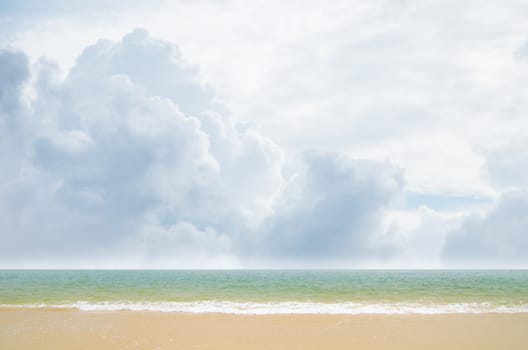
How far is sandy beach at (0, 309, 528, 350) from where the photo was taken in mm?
14406

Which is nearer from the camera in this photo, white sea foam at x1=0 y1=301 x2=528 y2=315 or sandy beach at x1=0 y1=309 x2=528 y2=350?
sandy beach at x1=0 y1=309 x2=528 y2=350

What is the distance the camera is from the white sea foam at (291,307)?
22797 mm

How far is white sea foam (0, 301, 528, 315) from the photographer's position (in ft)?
74.8

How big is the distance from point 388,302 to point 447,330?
10.5 metres

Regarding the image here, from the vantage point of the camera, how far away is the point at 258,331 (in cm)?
1655

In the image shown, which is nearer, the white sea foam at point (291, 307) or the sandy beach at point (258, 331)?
the sandy beach at point (258, 331)

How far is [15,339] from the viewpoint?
1545 centimetres

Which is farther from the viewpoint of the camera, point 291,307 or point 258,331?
point 291,307

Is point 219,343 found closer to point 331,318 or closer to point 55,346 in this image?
point 55,346

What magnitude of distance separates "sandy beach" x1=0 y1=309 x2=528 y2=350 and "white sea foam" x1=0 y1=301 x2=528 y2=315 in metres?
1.95

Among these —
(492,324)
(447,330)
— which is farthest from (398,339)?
(492,324)

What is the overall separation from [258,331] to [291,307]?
883 cm

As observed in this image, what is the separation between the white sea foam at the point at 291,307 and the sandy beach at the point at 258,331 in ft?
6.40

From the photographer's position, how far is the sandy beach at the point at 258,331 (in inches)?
567
